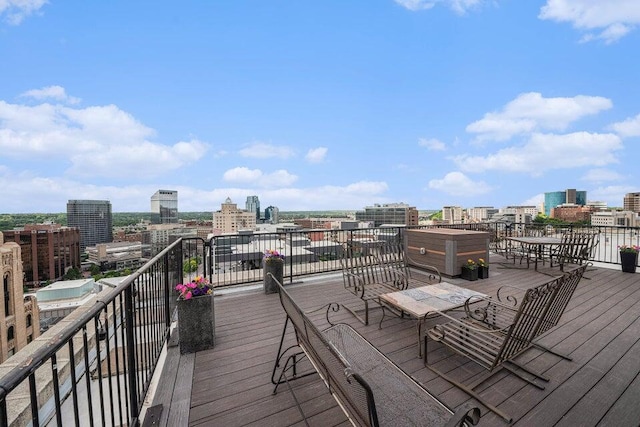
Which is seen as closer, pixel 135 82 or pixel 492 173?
pixel 135 82

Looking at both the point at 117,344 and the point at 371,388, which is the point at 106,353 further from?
the point at 371,388

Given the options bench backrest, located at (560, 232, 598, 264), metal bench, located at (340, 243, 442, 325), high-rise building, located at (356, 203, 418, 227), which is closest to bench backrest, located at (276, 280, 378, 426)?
metal bench, located at (340, 243, 442, 325)

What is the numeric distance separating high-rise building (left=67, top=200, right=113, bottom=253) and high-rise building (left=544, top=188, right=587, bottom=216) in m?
46.6

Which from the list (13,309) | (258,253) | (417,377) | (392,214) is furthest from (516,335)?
(392,214)

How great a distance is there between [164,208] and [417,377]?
31471mm

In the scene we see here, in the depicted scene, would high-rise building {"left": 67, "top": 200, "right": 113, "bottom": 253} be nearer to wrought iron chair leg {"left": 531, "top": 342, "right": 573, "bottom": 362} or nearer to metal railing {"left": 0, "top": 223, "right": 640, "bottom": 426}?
metal railing {"left": 0, "top": 223, "right": 640, "bottom": 426}

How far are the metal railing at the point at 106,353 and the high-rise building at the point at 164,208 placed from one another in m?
26.4

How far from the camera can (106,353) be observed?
1.53 m

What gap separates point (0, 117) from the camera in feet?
107

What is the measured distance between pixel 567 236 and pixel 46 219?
31680 mm

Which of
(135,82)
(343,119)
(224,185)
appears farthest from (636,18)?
(224,185)

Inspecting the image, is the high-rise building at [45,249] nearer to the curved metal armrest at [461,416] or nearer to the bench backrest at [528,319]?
the curved metal armrest at [461,416]

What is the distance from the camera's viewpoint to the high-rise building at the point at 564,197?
93.4 feet

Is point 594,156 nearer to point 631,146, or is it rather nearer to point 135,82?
point 631,146
